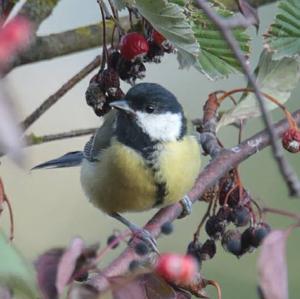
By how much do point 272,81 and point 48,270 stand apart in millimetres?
666

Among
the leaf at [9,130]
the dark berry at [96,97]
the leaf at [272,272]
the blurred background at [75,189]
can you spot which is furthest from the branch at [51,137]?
the blurred background at [75,189]

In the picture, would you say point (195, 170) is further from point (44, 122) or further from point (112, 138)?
point (44, 122)

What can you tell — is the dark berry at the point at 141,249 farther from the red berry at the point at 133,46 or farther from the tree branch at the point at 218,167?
the red berry at the point at 133,46

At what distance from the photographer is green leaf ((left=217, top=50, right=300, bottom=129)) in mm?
1188

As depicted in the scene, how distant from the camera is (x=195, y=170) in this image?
143 centimetres

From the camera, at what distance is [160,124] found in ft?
4.63

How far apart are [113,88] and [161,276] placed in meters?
0.49

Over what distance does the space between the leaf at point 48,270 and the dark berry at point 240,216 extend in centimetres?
46

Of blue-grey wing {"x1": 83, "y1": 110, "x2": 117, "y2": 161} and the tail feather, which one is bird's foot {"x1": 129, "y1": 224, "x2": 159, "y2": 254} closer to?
blue-grey wing {"x1": 83, "y1": 110, "x2": 117, "y2": 161}

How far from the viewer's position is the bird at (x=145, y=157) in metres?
1.38

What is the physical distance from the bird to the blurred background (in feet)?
2.46

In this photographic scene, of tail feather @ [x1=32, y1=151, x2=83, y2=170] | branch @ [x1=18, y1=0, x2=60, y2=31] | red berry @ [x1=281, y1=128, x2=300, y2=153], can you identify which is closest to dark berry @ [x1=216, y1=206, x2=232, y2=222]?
red berry @ [x1=281, y1=128, x2=300, y2=153]

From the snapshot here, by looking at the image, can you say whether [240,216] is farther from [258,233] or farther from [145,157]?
[145,157]

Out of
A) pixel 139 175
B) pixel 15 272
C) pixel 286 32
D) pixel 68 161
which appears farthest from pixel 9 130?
pixel 68 161
